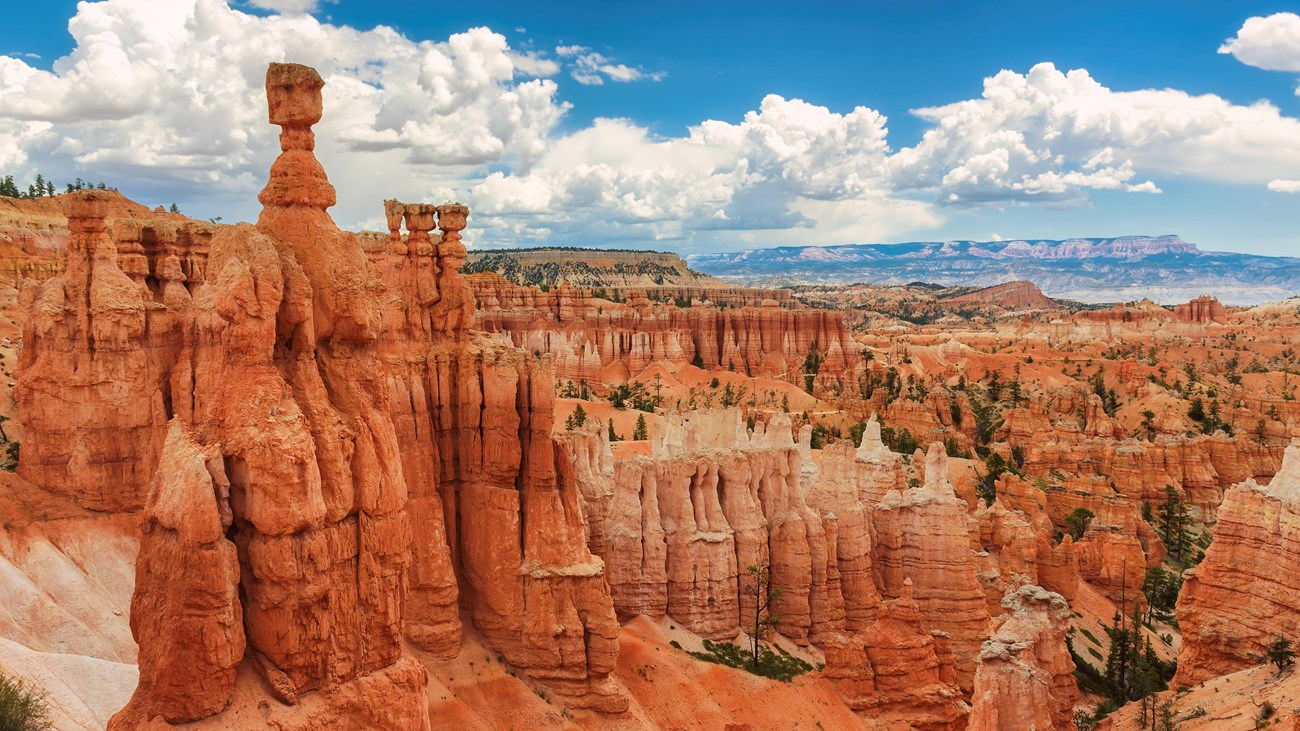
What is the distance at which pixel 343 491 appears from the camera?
40.7 ft

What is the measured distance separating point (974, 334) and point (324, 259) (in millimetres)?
155697

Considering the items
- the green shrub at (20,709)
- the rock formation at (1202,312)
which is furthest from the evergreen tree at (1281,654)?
the rock formation at (1202,312)

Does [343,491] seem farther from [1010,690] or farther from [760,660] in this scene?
[760,660]

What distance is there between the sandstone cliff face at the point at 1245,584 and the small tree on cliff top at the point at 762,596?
42.0ft

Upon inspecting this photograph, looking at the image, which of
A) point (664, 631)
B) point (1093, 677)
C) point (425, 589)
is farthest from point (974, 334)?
point (425, 589)

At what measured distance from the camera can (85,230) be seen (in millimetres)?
26156

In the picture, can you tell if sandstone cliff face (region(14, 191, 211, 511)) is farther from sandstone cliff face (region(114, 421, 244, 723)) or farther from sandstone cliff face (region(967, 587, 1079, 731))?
sandstone cliff face (region(967, 587, 1079, 731))

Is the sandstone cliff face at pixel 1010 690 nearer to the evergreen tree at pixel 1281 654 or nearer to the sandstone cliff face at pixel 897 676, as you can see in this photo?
the sandstone cliff face at pixel 897 676

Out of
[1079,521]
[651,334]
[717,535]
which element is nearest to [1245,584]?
[717,535]

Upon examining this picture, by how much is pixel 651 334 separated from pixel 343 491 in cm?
8500

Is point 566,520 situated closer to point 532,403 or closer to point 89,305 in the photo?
point 532,403

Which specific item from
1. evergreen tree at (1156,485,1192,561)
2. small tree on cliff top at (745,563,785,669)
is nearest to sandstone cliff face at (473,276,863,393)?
evergreen tree at (1156,485,1192,561)

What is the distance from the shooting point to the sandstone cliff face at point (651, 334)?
90.6 m

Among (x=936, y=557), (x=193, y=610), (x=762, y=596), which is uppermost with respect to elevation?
(x=193, y=610)
